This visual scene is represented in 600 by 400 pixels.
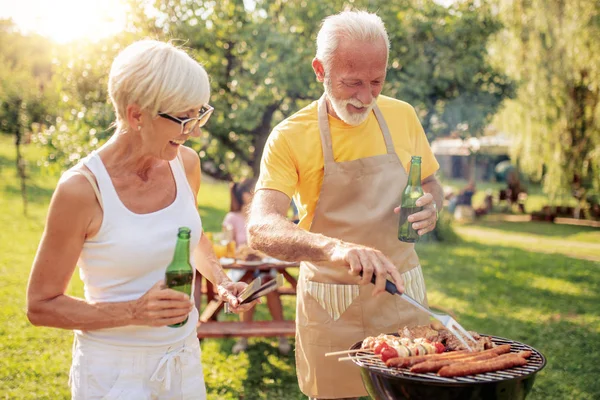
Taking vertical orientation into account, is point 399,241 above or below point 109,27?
below

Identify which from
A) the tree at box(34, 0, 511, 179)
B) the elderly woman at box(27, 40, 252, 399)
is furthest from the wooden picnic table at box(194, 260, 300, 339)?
the elderly woman at box(27, 40, 252, 399)

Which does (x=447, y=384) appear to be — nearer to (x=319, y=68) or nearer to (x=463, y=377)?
(x=463, y=377)

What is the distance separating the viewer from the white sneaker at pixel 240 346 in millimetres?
6943

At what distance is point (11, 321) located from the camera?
7.74 metres

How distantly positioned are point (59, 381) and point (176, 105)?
4592 mm

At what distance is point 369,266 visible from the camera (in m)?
2.17

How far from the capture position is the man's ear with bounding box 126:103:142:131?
2.11 meters

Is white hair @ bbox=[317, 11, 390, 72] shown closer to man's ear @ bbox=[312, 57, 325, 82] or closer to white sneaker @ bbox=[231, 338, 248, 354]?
man's ear @ bbox=[312, 57, 325, 82]

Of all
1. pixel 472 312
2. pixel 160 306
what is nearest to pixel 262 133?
pixel 472 312

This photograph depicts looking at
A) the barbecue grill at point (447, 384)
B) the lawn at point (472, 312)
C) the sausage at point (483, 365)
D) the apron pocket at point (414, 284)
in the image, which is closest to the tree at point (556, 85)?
the lawn at point (472, 312)

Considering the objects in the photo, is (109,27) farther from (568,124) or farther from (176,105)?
(568,124)

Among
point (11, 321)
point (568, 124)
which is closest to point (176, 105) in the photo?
point (11, 321)

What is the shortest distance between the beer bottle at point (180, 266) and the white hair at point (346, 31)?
1.13 metres

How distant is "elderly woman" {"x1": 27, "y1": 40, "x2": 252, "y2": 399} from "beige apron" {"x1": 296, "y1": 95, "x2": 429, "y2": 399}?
2.45 feet
